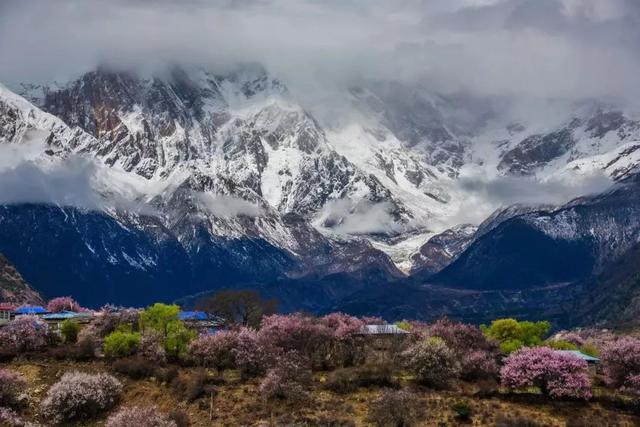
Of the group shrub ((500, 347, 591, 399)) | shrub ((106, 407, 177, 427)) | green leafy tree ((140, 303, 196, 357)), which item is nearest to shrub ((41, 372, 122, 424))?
shrub ((106, 407, 177, 427))

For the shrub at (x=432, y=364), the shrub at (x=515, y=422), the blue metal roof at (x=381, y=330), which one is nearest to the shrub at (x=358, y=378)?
the shrub at (x=432, y=364)

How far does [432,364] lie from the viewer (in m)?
130

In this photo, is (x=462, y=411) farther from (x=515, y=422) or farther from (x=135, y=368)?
(x=135, y=368)

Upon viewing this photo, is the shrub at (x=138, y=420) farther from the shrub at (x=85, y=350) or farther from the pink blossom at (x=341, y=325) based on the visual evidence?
the pink blossom at (x=341, y=325)

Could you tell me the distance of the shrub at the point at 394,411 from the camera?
10856 centimetres

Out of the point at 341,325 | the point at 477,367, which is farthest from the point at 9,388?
the point at 341,325

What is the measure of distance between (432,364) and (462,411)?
1514 cm

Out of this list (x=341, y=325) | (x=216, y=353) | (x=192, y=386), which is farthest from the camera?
(x=341, y=325)

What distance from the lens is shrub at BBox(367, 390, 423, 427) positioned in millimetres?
108562

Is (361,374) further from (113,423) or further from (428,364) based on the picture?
(113,423)

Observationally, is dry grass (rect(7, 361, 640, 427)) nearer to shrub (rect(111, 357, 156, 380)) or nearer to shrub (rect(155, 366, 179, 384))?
shrub (rect(155, 366, 179, 384))

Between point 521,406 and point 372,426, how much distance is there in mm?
21204

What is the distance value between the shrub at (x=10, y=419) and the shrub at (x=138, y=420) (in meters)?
10.2

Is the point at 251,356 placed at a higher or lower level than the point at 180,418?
higher
